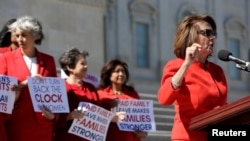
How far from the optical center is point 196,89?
434cm

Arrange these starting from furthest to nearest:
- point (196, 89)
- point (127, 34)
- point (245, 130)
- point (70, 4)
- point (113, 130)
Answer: point (127, 34) → point (70, 4) → point (113, 130) → point (196, 89) → point (245, 130)

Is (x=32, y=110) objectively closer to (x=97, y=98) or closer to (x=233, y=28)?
(x=97, y=98)

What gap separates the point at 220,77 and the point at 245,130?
131 centimetres

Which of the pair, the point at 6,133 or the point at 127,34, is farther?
the point at 127,34

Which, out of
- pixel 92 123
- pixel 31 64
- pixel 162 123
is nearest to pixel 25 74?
pixel 31 64

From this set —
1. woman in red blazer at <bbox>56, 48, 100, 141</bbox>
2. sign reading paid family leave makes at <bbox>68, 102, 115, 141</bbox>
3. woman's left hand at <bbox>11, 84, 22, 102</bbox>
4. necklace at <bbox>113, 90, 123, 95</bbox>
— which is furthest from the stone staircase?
woman's left hand at <bbox>11, 84, 22, 102</bbox>

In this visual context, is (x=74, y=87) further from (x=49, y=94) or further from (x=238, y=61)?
(x=238, y=61)

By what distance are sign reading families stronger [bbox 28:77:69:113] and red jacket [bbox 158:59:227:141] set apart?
1413 mm

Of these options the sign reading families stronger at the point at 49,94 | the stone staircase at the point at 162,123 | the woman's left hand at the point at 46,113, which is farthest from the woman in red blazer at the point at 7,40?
the stone staircase at the point at 162,123

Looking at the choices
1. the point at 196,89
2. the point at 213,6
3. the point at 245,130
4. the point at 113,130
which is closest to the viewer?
the point at 245,130

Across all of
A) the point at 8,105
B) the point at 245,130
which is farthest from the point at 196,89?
the point at 8,105

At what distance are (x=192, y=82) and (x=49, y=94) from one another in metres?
1.63

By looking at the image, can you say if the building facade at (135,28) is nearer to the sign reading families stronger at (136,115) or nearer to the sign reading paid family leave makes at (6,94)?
the sign reading families stronger at (136,115)

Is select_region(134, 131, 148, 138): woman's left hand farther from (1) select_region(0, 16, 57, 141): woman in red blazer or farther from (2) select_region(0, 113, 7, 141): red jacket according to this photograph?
(2) select_region(0, 113, 7, 141): red jacket
